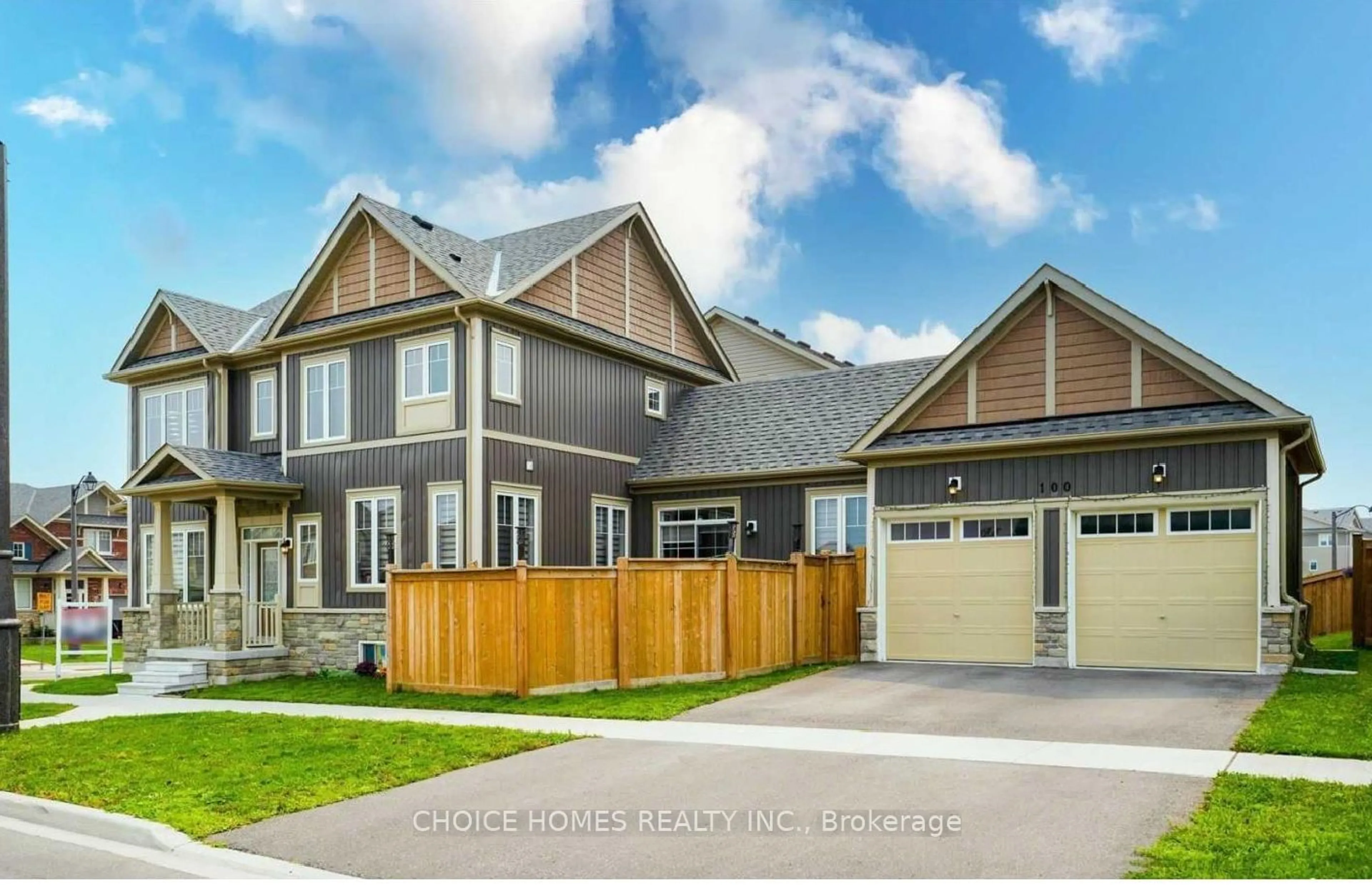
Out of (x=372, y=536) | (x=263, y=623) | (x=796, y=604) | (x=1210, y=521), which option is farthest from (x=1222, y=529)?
(x=263, y=623)

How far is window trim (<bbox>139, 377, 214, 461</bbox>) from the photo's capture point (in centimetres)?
2395

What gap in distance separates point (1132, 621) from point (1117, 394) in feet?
11.1

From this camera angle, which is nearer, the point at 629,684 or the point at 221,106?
the point at 629,684

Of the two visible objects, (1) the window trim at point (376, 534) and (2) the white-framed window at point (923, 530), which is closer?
(2) the white-framed window at point (923, 530)

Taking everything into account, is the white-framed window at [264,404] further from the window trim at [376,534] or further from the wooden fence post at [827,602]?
the wooden fence post at [827,602]

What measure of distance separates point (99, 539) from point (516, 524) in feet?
154

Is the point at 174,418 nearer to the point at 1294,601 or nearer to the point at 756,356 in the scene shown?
the point at 756,356

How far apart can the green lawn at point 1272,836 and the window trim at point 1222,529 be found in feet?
25.5

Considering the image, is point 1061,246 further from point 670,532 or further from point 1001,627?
point 670,532

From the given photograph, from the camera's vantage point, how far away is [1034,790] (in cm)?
880

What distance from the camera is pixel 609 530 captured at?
2239 centimetres

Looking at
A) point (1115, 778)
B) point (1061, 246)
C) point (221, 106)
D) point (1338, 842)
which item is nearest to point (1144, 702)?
point (1115, 778)

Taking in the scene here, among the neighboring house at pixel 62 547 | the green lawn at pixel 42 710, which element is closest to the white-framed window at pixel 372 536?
the green lawn at pixel 42 710

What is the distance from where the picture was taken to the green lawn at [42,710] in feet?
51.9
